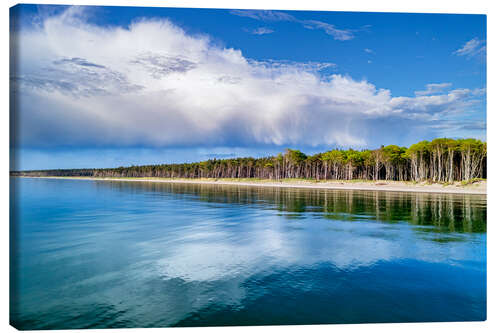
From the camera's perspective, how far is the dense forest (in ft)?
162

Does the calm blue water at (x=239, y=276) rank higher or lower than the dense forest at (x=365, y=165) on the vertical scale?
lower

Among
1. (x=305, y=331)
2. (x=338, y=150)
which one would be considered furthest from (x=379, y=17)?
(x=338, y=150)

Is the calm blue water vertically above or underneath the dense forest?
underneath

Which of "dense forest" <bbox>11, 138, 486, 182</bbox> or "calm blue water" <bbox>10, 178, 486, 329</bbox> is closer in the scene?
"calm blue water" <bbox>10, 178, 486, 329</bbox>

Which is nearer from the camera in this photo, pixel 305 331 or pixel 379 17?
pixel 305 331

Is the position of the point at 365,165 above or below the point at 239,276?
above

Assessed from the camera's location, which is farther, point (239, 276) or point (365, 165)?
point (365, 165)

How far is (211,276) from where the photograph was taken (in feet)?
26.4

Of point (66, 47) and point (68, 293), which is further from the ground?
point (66, 47)

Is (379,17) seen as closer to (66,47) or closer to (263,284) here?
(263,284)

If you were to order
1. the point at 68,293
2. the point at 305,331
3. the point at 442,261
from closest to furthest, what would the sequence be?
1. the point at 305,331
2. the point at 68,293
3. the point at 442,261

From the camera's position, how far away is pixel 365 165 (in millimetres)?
80438

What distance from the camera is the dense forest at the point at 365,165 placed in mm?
49438
